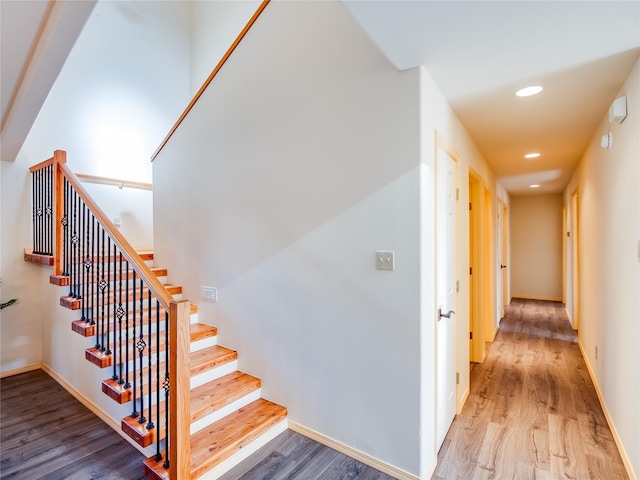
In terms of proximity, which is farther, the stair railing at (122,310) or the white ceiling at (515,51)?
the stair railing at (122,310)

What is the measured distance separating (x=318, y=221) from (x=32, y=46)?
224 cm

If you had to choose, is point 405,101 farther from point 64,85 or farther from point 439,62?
point 64,85

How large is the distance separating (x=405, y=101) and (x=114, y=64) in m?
4.21

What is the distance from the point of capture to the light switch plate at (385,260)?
193cm

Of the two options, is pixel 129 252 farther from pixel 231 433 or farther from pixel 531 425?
pixel 531 425

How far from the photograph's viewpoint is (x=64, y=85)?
3.80 meters

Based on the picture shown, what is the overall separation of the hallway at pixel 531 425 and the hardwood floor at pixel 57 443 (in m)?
2.02

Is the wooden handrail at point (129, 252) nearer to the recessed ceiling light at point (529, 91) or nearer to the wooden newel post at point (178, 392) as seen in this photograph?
the wooden newel post at point (178, 392)

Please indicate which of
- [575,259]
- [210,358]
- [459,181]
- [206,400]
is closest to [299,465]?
[206,400]

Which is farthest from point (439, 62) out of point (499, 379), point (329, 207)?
point (499, 379)

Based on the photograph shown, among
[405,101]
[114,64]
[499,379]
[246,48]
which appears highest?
[114,64]

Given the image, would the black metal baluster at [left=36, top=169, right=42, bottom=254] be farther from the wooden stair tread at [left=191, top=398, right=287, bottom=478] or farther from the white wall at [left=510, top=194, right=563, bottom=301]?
the white wall at [left=510, top=194, right=563, bottom=301]

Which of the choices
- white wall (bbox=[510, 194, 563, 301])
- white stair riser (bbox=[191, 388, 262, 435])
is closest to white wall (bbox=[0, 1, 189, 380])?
white stair riser (bbox=[191, 388, 262, 435])

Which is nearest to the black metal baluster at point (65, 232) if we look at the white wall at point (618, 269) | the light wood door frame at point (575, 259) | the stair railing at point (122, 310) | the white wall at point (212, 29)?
the stair railing at point (122, 310)
